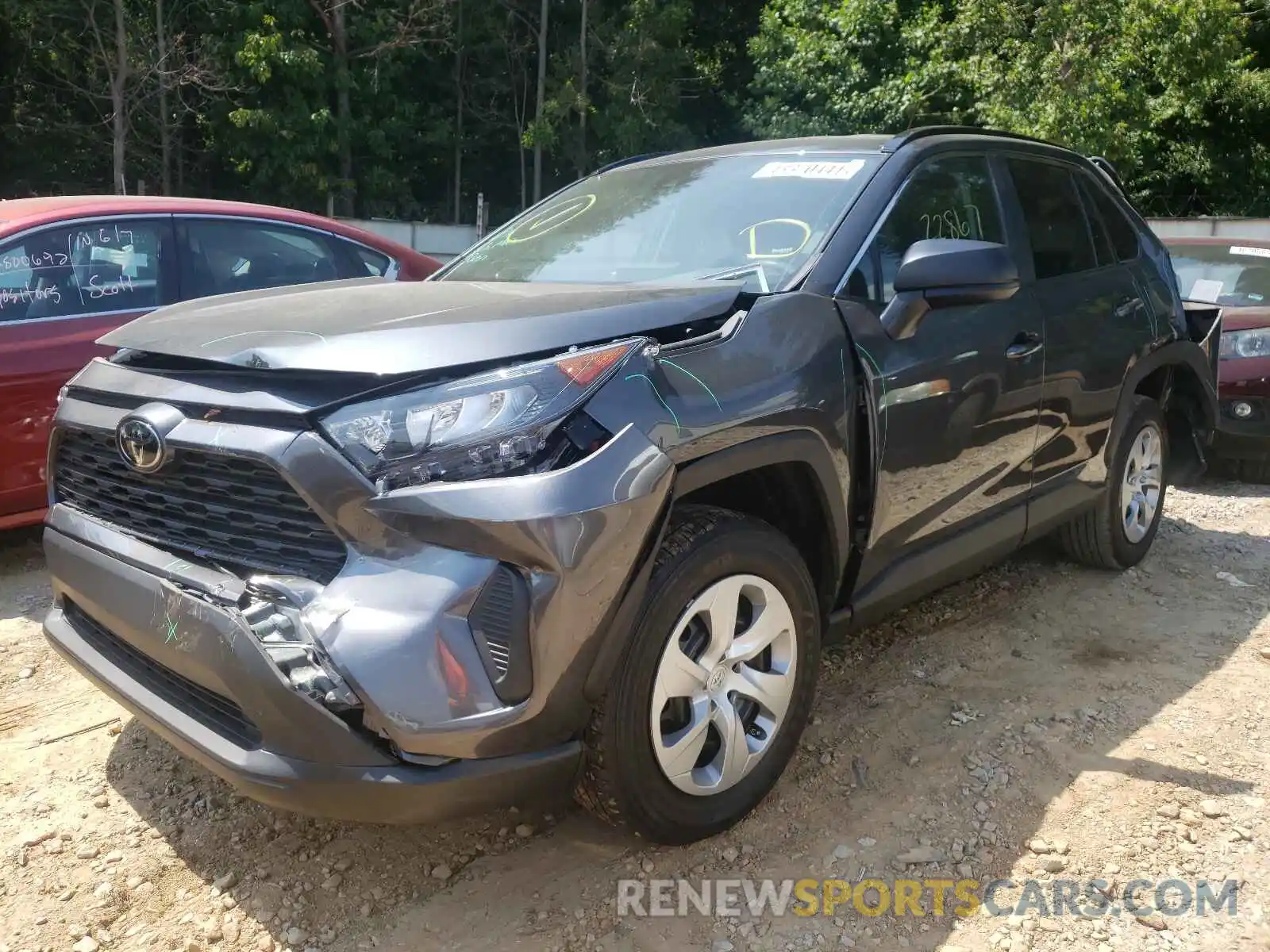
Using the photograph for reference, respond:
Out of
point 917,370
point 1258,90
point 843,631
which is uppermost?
point 1258,90

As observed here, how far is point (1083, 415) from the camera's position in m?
3.74

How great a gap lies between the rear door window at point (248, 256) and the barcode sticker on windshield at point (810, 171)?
2590 millimetres

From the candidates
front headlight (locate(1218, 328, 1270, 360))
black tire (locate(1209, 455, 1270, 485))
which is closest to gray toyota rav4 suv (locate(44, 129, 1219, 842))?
front headlight (locate(1218, 328, 1270, 360))

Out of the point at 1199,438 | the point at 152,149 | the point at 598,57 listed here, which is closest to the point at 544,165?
the point at 598,57

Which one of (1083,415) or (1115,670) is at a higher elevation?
(1083,415)

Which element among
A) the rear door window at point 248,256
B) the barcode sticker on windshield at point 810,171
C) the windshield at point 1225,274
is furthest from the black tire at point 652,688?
the windshield at point 1225,274

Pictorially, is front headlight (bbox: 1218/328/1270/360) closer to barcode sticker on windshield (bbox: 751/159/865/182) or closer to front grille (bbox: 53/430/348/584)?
barcode sticker on windshield (bbox: 751/159/865/182)

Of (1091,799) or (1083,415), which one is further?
(1083,415)

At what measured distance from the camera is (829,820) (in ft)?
8.50

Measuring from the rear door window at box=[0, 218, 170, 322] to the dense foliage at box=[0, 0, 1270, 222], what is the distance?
10.9m

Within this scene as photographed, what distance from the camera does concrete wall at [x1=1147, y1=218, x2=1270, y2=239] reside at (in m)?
13.0

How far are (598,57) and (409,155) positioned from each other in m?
5.29

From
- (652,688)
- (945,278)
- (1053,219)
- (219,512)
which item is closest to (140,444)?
(219,512)

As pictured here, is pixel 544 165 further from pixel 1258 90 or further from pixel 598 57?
pixel 1258 90
